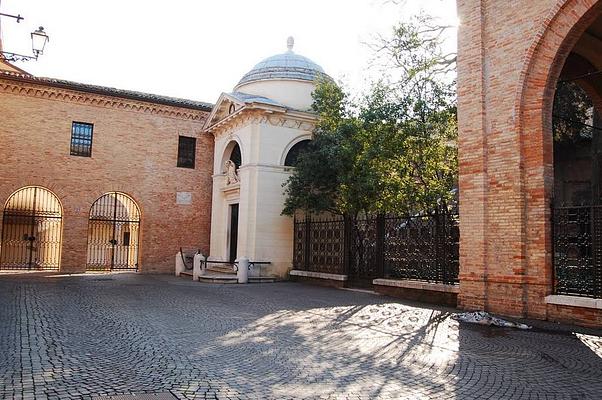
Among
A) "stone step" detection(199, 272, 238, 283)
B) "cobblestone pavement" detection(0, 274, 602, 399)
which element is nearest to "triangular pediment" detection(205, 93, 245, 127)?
"stone step" detection(199, 272, 238, 283)

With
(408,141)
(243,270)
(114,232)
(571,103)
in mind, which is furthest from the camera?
(114,232)

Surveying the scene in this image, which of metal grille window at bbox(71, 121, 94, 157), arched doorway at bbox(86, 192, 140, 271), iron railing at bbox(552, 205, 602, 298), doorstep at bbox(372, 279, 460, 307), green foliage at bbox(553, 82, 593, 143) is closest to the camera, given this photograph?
iron railing at bbox(552, 205, 602, 298)

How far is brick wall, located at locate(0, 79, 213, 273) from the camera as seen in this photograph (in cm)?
1884

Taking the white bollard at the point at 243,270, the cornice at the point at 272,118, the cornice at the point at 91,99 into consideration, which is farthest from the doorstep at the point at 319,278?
the cornice at the point at 91,99

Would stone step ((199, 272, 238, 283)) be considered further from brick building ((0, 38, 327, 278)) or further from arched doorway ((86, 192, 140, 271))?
arched doorway ((86, 192, 140, 271))

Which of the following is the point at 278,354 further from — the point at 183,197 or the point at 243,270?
the point at 183,197

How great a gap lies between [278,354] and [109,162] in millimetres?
16598

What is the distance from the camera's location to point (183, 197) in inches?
853

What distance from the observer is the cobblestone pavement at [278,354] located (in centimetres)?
447

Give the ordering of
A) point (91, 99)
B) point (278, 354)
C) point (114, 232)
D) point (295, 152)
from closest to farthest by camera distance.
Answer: point (278, 354)
point (295, 152)
point (91, 99)
point (114, 232)

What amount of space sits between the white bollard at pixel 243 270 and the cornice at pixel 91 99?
811cm

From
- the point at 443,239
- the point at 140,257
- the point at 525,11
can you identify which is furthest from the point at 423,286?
the point at 140,257

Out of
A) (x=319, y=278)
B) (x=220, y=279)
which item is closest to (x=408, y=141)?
(x=319, y=278)

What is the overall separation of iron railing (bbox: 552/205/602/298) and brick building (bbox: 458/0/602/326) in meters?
0.02
